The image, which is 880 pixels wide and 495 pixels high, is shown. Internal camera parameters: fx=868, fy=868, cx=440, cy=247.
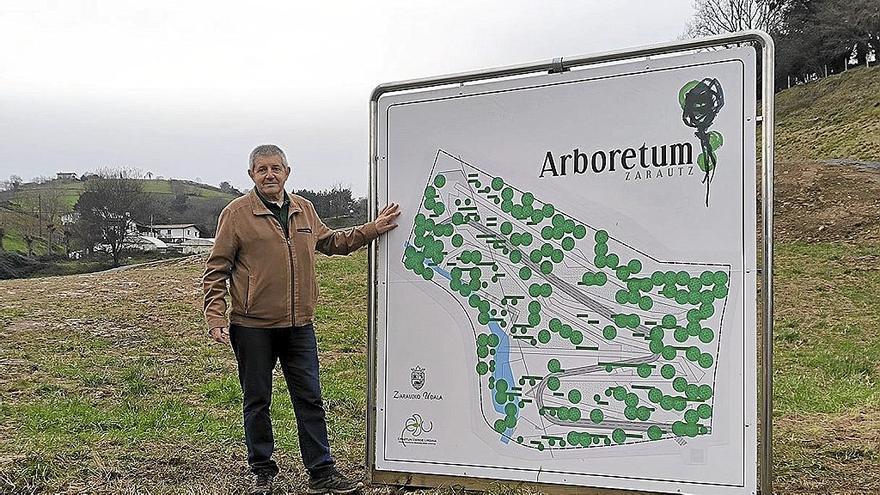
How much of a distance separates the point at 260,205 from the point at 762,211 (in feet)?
7.93

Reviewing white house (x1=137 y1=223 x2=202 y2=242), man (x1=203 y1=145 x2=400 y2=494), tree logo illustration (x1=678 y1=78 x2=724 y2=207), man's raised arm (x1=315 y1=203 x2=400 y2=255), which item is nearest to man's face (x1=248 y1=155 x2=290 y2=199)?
man (x1=203 y1=145 x2=400 y2=494)

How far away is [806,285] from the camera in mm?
14016

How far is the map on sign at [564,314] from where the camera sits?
390 centimetres

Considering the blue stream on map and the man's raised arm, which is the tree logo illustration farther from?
the man's raised arm

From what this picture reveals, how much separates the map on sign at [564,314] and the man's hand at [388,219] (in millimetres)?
122

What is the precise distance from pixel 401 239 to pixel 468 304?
1.74 ft

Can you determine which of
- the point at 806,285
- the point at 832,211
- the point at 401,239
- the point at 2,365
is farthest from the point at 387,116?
the point at 832,211

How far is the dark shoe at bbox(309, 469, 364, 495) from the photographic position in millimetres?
4508

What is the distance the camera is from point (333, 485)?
452cm

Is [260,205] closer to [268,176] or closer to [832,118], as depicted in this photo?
[268,176]

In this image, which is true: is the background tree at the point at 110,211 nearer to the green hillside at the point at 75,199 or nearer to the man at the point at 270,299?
the green hillside at the point at 75,199

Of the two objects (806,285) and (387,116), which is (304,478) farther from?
(806,285)

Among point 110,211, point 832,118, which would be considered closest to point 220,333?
point 110,211

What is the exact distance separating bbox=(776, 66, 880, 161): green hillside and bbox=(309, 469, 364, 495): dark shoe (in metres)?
22.0
